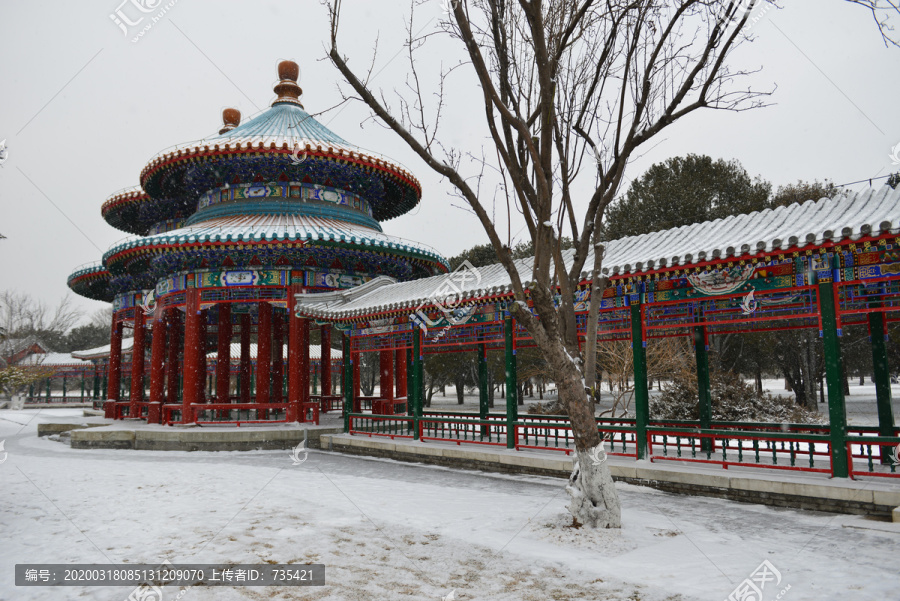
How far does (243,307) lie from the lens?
67.1 feet

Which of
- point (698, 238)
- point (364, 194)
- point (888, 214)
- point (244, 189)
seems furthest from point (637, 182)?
point (888, 214)

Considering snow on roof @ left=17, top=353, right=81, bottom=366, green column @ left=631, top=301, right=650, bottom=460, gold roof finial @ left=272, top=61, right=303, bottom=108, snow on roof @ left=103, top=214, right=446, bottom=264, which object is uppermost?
gold roof finial @ left=272, top=61, right=303, bottom=108

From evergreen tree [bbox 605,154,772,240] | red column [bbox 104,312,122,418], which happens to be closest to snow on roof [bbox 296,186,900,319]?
red column [bbox 104,312,122,418]

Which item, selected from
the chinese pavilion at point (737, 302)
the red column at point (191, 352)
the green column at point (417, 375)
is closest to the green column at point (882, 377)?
the chinese pavilion at point (737, 302)

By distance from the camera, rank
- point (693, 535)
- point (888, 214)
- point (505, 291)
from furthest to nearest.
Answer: point (505, 291)
point (888, 214)
point (693, 535)

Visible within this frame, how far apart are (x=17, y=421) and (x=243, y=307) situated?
1248 cm

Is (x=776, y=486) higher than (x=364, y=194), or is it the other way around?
(x=364, y=194)

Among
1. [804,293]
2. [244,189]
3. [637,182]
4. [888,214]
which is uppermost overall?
[637,182]

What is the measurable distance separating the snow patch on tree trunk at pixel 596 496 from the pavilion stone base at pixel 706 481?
235 centimetres

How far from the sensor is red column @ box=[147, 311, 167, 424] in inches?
655

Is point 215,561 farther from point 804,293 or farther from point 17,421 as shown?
point 17,421

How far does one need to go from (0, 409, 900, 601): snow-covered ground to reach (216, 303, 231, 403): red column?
8.56 meters

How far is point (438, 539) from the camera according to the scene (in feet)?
21.0

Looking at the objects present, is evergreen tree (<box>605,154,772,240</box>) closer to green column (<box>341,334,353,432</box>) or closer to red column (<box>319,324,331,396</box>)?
red column (<box>319,324,331,396</box>)
